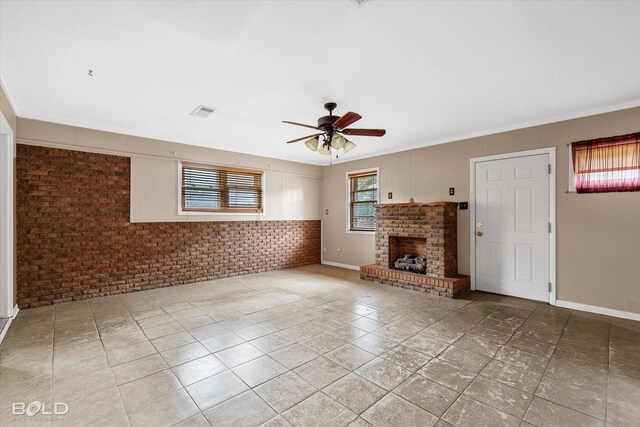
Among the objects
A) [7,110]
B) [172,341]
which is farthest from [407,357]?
[7,110]

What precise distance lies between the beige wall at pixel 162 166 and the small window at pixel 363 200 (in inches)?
49.5

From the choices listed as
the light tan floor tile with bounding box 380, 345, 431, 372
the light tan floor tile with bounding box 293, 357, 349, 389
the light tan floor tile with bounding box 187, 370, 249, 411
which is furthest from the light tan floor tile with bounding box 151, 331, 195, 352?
the light tan floor tile with bounding box 380, 345, 431, 372

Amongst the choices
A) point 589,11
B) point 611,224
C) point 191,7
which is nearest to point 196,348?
point 191,7

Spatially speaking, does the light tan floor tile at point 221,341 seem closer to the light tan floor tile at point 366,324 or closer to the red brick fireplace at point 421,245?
the light tan floor tile at point 366,324

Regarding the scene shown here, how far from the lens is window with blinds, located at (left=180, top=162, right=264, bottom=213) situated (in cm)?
567

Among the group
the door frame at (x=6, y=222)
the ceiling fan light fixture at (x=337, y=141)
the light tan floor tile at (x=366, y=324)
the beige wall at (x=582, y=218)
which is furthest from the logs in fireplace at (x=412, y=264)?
the door frame at (x=6, y=222)

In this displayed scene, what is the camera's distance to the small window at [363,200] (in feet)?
22.2

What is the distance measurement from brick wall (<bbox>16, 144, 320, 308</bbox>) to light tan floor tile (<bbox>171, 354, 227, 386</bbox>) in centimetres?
312

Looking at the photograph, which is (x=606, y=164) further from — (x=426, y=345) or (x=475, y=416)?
(x=475, y=416)

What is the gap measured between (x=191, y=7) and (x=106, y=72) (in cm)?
158

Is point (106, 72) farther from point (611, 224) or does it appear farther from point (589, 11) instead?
point (611, 224)

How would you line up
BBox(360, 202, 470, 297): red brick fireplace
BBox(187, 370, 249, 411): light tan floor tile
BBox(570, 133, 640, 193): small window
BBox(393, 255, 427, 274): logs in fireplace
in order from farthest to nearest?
BBox(393, 255, 427, 274): logs in fireplace < BBox(360, 202, 470, 297): red brick fireplace < BBox(570, 133, 640, 193): small window < BBox(187, 370, 249, 411): light tan floor tile

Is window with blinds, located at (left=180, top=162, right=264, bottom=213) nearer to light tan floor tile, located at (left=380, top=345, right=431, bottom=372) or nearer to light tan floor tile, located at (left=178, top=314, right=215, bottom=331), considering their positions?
light tan floor tile, located at (left=178, top=314, right=215, bottom=331)

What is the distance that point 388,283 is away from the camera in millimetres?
5473
